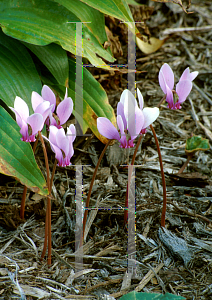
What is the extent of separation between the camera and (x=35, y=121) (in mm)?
1064

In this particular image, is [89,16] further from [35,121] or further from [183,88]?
[35,121]

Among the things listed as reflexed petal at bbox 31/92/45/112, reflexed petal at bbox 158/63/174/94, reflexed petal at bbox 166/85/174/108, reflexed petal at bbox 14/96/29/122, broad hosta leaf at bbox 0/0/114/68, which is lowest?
reflexed petal at bbox 14/96/29/122

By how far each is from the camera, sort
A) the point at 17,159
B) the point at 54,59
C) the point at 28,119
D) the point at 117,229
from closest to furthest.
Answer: the point at 28,119 → the point at 17,159 → the point at 117,229 → the point at 54,59

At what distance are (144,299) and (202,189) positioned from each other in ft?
3.16

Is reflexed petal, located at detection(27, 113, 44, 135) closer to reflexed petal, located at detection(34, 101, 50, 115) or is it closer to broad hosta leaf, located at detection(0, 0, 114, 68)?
reflexed petal, located at detection(34, 101, 50, 115)

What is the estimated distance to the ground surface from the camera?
1.23m

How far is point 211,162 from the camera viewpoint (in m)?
2.17

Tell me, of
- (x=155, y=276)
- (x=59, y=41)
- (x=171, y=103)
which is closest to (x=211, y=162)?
(x=171, y=103)

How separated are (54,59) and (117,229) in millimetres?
934

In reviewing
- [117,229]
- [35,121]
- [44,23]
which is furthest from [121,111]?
[44,23]

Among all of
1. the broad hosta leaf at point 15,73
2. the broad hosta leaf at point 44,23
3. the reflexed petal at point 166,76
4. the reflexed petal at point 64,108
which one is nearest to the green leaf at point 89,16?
the broad hosta leaf at point 44,23

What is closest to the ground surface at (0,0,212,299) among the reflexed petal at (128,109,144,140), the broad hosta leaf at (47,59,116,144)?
the broad hosta leaf at (47,59,116,144)

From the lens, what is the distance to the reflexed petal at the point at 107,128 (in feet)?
3.79

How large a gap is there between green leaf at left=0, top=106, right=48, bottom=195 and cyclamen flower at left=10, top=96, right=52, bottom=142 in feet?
0.63
